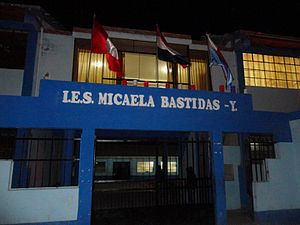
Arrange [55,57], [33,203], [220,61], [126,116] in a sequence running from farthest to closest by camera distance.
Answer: [55,57] < [220,61] < [126,116] < [33,203]

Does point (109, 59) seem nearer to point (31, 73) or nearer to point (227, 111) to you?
point (31, 73)

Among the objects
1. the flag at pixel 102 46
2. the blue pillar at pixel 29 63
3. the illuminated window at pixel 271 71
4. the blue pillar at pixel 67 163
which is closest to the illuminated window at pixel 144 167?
the blue pillar at pixel 67 163

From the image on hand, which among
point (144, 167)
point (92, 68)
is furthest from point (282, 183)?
point (144, 167)

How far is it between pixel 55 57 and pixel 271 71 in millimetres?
10437

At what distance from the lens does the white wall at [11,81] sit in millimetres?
10117

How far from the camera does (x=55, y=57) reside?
420 inches

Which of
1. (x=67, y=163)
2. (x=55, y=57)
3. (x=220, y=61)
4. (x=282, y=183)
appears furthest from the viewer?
(x=55, y=57)

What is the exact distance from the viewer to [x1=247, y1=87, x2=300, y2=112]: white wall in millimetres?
11672

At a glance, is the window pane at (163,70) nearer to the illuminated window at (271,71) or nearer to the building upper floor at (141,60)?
the building upper floor at (141,60)

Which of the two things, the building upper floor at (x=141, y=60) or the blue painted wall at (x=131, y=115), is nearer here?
the blue painted wall at (x=131, y=115)

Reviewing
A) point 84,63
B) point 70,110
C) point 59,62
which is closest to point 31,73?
point 59,62

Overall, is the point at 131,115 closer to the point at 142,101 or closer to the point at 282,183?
the point at 142,101

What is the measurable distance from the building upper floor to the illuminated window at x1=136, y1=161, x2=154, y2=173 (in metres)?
12.7

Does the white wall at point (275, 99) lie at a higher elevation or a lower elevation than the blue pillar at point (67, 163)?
higher
